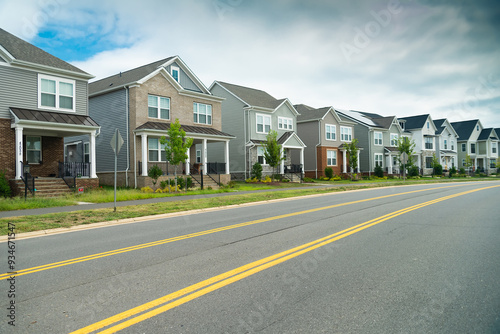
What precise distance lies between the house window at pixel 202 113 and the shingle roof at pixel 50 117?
9734 millimetres

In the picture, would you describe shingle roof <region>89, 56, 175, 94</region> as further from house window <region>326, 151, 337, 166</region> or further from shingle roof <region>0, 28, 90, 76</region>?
house window <region>326, 151, 337, 166</region>

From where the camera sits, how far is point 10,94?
794 inches

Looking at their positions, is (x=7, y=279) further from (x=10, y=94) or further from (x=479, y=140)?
(x=479, y=140)

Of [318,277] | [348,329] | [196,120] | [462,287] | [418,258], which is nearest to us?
[348,329]

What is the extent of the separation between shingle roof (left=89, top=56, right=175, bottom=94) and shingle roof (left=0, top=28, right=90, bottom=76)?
469 cm

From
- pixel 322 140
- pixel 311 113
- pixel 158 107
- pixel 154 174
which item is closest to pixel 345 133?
pixel 322 140

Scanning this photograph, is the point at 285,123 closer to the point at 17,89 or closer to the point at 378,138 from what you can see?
the point at 378,138

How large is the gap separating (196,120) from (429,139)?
45375mm

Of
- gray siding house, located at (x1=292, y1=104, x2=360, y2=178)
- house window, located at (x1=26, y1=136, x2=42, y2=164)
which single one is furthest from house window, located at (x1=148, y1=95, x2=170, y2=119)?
gray siding house, located at (x1=292, y1=104, x2=360, y2=178)

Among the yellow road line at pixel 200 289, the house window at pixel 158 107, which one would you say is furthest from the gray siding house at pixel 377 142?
the yellow road line at pixel 200 289

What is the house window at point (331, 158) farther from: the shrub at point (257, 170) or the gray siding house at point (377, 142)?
the shrub at point (257, 170)

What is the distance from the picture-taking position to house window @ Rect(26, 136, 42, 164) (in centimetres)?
2269

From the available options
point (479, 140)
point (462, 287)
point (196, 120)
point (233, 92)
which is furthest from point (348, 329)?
point (479, 140)

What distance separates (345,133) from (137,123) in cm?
3036
